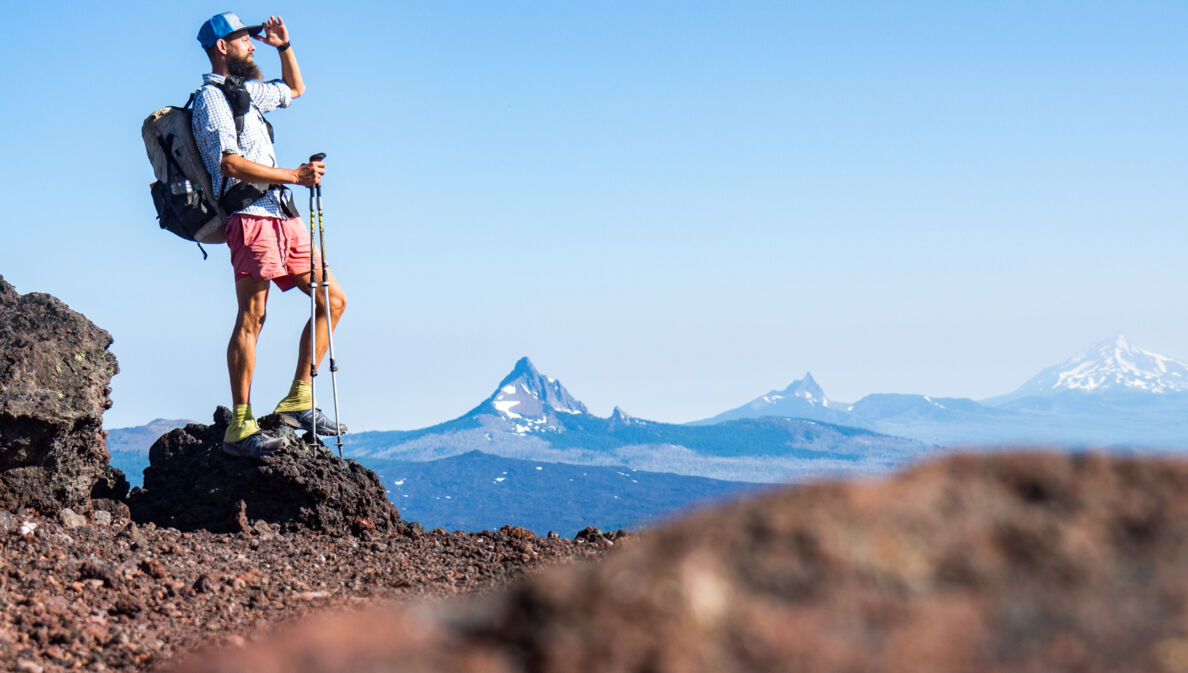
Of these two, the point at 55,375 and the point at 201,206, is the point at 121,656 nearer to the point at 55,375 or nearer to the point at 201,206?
the point at 55,375

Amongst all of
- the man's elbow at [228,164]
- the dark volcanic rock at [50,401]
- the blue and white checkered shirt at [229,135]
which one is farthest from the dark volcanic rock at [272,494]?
the man's elbow at [228,164]

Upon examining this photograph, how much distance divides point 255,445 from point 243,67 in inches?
135

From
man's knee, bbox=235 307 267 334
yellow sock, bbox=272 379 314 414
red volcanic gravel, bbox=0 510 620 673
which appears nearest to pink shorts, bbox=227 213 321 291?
man's knee, bbox=235 307 267 334

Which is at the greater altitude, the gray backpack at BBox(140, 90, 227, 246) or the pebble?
the gray backpack at BBox(140, 90, 227, 246)

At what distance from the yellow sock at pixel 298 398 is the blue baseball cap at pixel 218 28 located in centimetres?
317

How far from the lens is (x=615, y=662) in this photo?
1.48 m

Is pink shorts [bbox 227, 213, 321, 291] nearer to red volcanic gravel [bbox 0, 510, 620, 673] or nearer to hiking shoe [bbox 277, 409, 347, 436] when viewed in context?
hiking shoe [bbox 277, 409, 347, 436]

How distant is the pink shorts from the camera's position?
8.48 meters

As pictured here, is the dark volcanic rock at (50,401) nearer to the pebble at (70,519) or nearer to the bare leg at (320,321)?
the pebble at (70,519)

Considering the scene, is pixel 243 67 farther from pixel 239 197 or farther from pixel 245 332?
pixel 245 332

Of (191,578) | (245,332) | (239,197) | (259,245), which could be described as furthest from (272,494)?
(239,197)

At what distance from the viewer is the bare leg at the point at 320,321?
30.2ft

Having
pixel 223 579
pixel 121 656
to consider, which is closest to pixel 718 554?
pixel 121 656

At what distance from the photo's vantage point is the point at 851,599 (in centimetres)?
153
